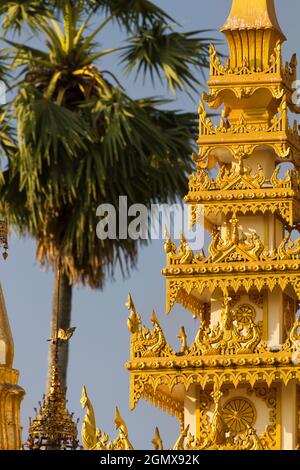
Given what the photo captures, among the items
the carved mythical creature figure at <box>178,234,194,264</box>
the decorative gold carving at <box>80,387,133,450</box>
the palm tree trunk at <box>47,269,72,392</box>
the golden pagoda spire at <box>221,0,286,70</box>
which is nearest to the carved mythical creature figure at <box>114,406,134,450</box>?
the decorative gold carving at <box>80,387,133,450</box>

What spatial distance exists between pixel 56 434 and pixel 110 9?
47.8 ft

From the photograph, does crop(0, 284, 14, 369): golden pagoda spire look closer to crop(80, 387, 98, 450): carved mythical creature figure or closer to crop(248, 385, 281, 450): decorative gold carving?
crop(80, 387, 98, 450): carved mythical creature figure

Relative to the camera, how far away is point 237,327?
54312mm

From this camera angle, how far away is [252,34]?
56.8m

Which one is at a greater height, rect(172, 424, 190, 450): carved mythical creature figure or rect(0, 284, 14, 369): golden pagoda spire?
rect(0, 284, 14, 369): golden pagoda spire

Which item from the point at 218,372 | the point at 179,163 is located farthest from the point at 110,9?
the point at 218,372

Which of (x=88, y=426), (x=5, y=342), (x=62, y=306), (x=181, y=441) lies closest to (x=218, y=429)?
(x=181, y=441)

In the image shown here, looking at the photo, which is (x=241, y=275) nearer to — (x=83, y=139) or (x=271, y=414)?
(x=271, y=414)

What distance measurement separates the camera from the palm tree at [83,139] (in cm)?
4078

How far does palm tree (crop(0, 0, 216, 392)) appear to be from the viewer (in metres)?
40.8

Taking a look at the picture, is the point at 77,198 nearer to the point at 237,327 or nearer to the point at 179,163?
the point at 179,163

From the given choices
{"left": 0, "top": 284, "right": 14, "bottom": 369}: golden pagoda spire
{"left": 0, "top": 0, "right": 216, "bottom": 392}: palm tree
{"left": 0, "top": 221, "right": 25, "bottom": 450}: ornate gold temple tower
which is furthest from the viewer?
{"left": 0, "top": 284, "right": 14, "bottom": 369}: golden pagoda spire

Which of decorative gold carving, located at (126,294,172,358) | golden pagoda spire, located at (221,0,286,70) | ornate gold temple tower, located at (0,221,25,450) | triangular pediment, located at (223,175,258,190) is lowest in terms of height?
decorative gold carving, located at (126,294,172,358)

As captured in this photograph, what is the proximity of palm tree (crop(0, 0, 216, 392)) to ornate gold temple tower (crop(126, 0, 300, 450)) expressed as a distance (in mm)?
11409
